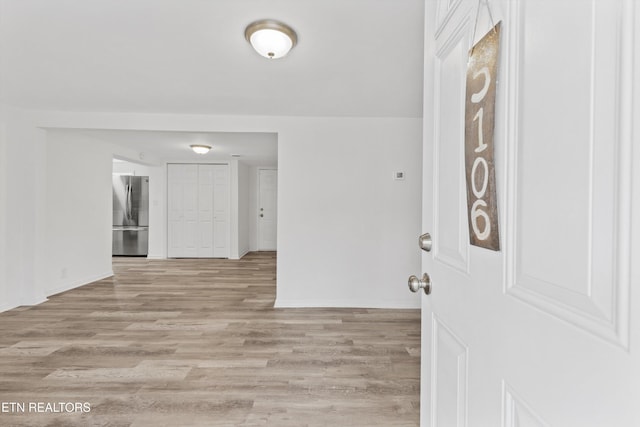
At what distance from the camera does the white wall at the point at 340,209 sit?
345cm

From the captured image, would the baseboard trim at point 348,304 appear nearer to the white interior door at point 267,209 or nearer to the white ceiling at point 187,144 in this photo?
the white ceiling at point 187,144

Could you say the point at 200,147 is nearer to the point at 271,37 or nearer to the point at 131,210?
the point at 131,210

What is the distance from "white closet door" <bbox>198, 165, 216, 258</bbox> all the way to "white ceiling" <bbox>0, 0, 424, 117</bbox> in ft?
11.3

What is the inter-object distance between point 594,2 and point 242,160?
6650mm

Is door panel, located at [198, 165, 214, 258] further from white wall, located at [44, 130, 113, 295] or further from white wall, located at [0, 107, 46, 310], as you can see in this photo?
white wall, located at [0, 107, 46, 310]

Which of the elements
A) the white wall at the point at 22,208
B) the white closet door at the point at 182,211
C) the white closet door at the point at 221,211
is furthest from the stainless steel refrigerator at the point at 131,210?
the white wall at the point at 22,208

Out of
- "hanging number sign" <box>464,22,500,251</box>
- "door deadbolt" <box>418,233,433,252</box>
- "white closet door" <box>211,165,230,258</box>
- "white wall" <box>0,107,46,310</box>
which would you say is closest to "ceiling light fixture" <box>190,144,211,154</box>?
"white closet door" <box>211,165,230,258</box>

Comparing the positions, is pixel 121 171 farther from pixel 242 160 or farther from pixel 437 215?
pixel 437 215

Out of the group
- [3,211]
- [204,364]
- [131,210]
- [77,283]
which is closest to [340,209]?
[204,364]

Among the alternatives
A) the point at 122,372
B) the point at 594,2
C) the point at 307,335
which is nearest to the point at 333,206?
the point at 307,335

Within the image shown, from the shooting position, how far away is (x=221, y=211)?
6785 millimetres

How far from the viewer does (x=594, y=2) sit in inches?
15.6

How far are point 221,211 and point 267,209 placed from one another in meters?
1.32

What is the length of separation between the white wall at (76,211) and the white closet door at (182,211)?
1791 mm
